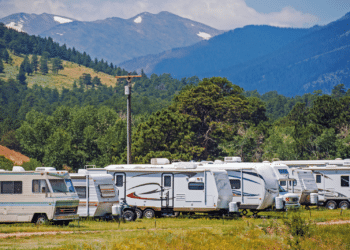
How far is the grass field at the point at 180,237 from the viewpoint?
51.6 ft

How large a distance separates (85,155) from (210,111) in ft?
60.1

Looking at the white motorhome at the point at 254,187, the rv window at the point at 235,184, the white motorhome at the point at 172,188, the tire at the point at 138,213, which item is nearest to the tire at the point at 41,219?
the white motorhome at the point at 172,188

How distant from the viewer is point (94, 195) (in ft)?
75.0

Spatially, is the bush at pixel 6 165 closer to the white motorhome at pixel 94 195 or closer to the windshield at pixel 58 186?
the white motorhome at pixel 94 195

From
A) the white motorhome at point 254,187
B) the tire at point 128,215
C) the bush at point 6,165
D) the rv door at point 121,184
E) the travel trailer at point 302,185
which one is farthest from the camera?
the bush at point 6,165

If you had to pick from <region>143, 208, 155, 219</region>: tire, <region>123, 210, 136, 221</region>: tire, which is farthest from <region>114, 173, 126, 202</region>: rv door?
<region>123, 210, 136, 221</region>: tire

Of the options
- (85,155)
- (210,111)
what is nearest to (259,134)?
(210,111)

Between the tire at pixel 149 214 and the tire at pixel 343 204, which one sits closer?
the tire at pixel 149 214

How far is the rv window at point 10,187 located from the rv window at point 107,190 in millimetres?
3963

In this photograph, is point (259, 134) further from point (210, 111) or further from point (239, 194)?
point (239, 194)

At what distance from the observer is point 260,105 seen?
84688 millimetres

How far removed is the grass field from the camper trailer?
0.86m

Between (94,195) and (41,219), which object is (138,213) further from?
(41,219)

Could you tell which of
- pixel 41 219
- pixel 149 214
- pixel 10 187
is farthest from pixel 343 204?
pixel 10 187
